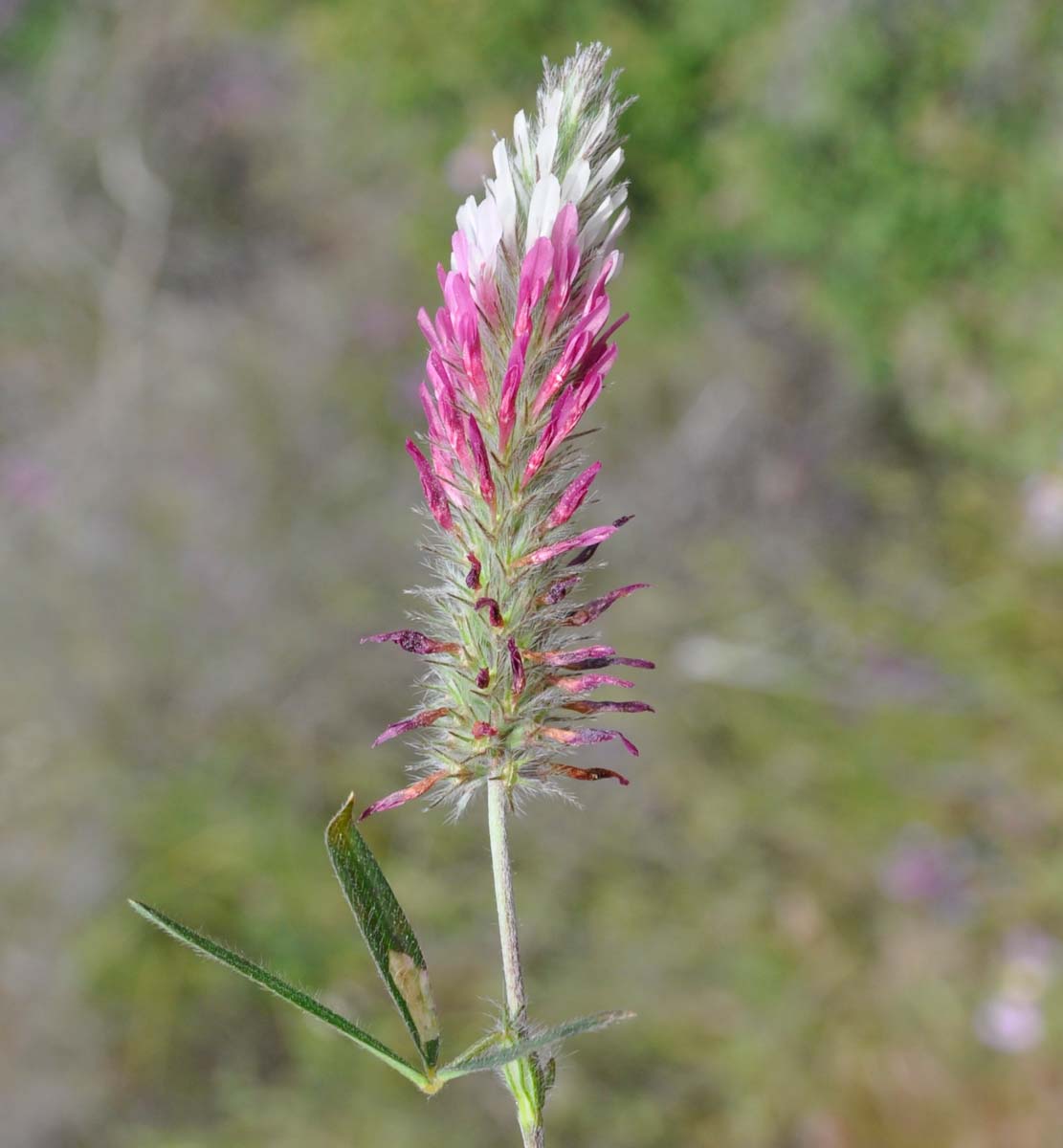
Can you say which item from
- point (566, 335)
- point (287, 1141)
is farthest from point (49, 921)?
point (566, 335)

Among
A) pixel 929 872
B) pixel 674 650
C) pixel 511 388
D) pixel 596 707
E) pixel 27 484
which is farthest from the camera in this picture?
pixel 27 484

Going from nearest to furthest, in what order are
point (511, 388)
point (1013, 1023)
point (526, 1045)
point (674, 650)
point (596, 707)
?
point (526, 1045)
point (511, 388)
point (596, 707)
point (1013, 1023)
point (674, 650)

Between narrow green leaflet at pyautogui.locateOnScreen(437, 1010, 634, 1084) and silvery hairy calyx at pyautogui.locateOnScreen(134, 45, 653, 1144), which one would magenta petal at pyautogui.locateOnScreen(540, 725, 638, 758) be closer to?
silvery hairy calyx at pyautogui.locateOnScreen(134, 45, 653, 1144)

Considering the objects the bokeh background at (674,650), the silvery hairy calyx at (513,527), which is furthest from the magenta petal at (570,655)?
the bokeh background at (674,650)

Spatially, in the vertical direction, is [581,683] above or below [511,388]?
below

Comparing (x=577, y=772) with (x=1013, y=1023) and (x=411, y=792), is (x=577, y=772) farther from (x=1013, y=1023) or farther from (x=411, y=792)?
Result: (x=1013, y=1023)

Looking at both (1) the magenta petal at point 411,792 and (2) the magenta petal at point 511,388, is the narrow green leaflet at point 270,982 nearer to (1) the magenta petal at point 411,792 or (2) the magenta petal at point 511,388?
(1) the magenta petal at point 411,792

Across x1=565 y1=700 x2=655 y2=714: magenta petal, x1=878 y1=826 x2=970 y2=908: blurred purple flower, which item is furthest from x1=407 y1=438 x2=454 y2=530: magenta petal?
x1=878 y1=826 x2=970 y2=908: blurred purple flower

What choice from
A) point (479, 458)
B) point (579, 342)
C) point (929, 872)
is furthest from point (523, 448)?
point (929, 872)
